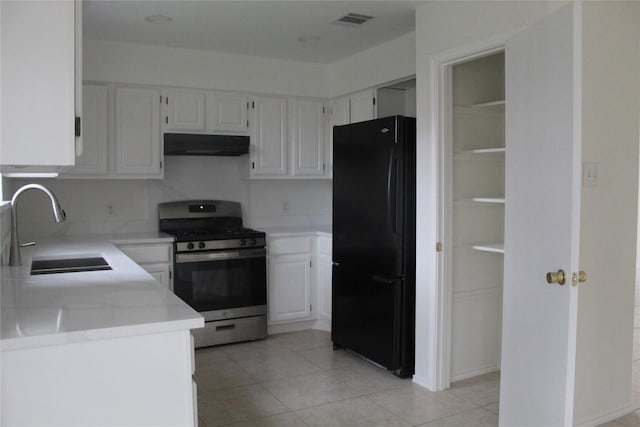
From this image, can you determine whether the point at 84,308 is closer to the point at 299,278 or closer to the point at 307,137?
the point at 299,278

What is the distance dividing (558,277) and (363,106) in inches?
105

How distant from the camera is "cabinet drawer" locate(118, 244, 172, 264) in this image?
164 inches

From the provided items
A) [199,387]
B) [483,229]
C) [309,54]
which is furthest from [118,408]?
[309,54]

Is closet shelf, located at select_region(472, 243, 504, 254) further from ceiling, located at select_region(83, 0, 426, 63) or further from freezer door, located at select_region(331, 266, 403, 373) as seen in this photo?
ceiling, located at select_region(83, 0, 426, 63)

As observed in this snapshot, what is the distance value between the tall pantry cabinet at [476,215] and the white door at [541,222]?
825 mm

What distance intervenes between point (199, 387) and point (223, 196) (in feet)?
6.44

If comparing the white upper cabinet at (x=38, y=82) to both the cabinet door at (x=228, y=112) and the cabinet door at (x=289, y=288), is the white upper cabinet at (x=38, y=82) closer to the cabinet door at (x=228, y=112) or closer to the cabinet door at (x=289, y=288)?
the cabinet door at (x=228, y=112)

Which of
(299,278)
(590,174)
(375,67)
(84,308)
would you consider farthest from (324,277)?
(84,308)

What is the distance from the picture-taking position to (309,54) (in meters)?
4.71

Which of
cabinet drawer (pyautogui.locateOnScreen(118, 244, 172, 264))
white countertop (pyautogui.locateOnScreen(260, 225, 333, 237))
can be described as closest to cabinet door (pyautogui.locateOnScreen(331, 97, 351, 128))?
white countertop (pyautogui.locateOnScreen(260, 225, 333, 237))

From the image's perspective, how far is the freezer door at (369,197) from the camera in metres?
3.61

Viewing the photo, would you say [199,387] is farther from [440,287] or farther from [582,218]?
[582,218]

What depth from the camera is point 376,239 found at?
12.4ft

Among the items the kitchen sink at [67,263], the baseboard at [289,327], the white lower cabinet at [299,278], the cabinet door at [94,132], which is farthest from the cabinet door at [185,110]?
the baseboard at [289,327]
